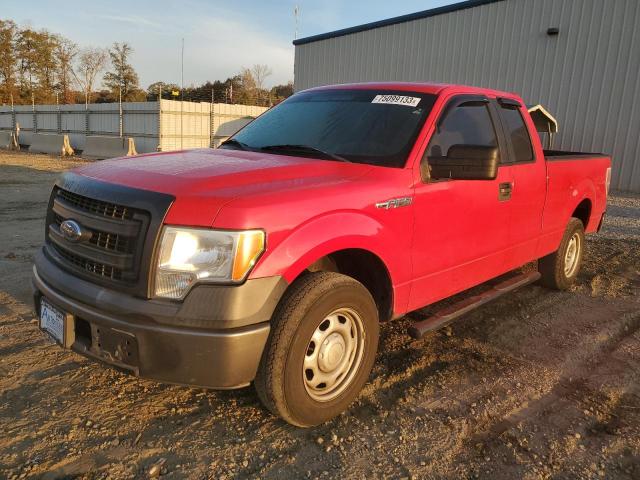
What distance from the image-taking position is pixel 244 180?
2.57 meters

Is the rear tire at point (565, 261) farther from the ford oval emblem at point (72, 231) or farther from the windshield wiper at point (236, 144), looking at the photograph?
the ford oval emblem at point (72, 231)

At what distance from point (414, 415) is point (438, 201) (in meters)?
1.32

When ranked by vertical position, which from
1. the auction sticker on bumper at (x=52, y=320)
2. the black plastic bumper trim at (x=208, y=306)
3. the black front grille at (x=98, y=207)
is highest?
the black front grille at (x=98, y=207)

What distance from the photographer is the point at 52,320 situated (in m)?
2.65

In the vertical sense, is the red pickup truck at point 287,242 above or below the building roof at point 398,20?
below

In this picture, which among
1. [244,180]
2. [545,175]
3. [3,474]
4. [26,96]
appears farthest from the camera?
[26,96]

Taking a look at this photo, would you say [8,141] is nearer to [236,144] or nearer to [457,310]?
[236,144]

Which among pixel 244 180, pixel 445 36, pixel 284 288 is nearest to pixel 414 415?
pixel 284 288

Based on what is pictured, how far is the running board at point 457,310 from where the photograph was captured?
128 inches

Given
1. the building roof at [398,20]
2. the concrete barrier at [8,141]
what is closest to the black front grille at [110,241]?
the building roof at [398,20]

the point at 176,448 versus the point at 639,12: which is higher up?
the point at 639,12

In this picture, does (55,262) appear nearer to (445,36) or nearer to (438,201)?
(438,201)

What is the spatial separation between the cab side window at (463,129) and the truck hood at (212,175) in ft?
2.16

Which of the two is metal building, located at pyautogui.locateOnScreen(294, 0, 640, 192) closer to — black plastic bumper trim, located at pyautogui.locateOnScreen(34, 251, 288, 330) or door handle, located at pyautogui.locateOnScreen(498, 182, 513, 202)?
door handle, located at pyautogui.locateOnScreen(498, 182, 513, 202)
